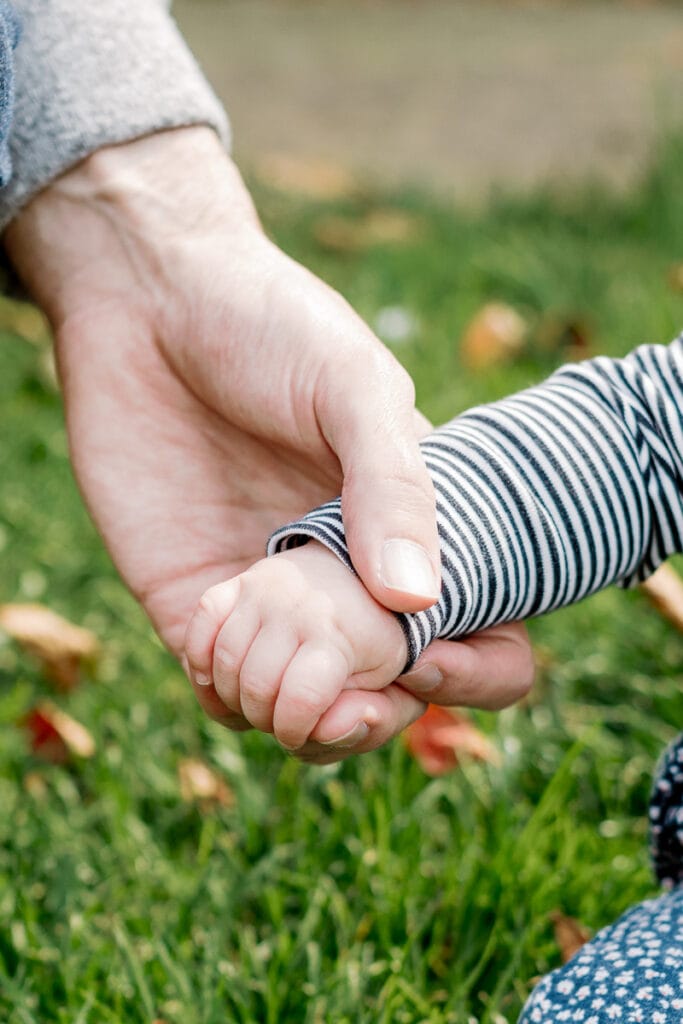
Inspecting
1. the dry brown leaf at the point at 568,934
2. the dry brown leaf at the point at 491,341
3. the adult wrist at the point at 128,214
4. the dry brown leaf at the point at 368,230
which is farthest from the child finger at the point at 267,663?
the dry brown leaf at the point at 368,230

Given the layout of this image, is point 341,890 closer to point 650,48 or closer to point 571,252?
point 571,252

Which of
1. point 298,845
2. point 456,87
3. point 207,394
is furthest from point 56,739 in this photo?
point 456,87

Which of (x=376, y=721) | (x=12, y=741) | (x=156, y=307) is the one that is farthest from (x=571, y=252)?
(x=376, y=721)

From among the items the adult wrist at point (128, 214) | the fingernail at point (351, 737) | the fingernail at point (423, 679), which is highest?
the adult wrist at point (128, 214)

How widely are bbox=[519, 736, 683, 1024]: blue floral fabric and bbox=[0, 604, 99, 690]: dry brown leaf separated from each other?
0.76m

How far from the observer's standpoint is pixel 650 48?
440cm

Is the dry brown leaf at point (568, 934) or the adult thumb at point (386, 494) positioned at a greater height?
the adult thumb at point (386, 494)

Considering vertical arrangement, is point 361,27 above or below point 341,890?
below

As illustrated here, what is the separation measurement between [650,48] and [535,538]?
13.1ft

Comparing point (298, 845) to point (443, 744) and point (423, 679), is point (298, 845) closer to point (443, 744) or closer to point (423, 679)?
point (443, 744)

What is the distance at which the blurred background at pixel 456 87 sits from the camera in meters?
3.86

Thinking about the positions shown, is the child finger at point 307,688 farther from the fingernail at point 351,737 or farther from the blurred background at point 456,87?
the blurred background at point 456,87

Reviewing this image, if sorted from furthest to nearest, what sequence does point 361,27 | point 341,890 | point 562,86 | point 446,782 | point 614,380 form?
point 361,27 < point 562,86 < point 446,782 < point 341,890 < point 614,380

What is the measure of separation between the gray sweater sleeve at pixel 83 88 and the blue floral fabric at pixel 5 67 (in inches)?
10.7
